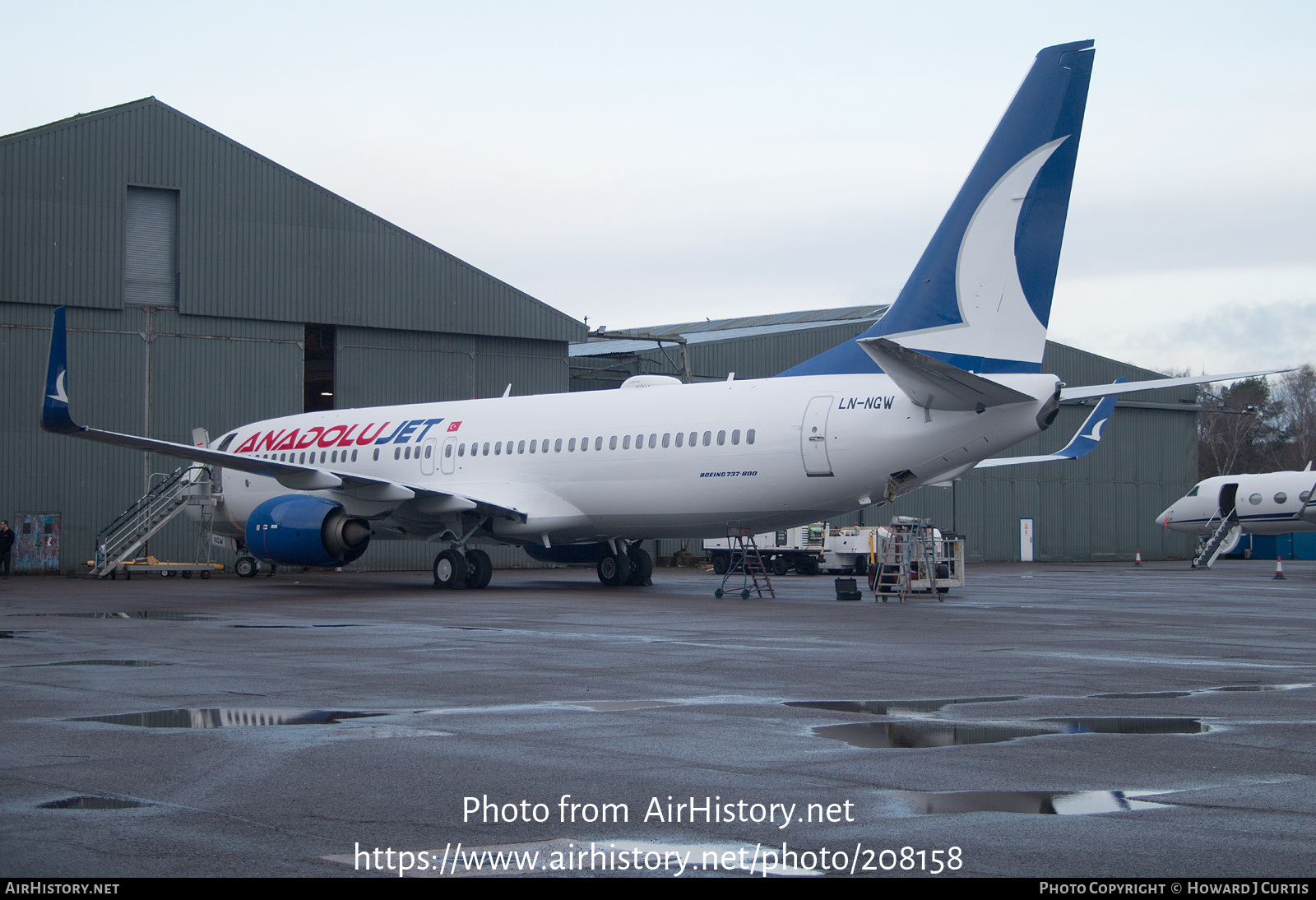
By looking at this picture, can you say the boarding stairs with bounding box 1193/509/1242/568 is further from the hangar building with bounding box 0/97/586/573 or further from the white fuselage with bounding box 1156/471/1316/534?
the hangar building with bounding box 0/97/586/573

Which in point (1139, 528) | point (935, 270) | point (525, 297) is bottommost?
point (1139, 528)

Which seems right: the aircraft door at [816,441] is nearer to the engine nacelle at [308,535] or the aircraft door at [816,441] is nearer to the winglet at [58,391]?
the engine nacelle at [308,535]

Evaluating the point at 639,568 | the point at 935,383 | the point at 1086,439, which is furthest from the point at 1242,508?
the point at 935,383

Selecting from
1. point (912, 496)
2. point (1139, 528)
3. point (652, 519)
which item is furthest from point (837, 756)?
point (1139, 528)

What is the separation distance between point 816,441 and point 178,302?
72.2ft

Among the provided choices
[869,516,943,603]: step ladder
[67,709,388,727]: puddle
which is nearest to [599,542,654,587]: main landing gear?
[869,516,943,603]: step ladder

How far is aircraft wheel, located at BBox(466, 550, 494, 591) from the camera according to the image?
25.5m

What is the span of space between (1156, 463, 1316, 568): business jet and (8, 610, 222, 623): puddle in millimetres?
37646

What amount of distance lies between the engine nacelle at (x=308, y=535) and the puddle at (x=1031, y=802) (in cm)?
2003

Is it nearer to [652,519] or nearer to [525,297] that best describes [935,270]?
[652,519]

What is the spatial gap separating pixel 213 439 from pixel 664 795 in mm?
32771

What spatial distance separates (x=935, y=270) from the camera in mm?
20469

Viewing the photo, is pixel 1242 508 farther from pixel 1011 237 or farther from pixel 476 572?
pixel 476 572

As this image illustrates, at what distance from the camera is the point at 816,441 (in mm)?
21250
